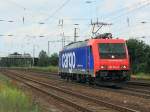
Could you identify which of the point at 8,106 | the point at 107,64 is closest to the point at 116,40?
the point at 107,64

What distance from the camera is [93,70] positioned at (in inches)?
1367

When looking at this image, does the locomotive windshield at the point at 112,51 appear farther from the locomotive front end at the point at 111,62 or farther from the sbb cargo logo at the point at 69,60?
the sbb cargo logo at the point at 69,60

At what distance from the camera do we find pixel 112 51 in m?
35.5

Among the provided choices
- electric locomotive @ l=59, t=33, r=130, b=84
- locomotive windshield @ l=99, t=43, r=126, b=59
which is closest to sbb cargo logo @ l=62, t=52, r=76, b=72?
electric locomotive @ l=59, t=33, r=130, b=84

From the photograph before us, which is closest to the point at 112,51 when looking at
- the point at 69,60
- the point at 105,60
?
the point at 105,60

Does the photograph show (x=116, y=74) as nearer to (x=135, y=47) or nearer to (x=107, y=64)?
(x=107, y=64)

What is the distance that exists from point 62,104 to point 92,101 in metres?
1.48

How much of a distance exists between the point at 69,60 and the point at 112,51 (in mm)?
9694

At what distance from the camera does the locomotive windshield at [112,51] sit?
35219 mm

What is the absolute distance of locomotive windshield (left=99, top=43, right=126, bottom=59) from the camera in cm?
3522

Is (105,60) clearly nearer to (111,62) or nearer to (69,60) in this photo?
(111,62)

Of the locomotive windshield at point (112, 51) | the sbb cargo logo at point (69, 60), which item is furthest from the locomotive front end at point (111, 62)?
the sbb cargo logo at point (69, 60)

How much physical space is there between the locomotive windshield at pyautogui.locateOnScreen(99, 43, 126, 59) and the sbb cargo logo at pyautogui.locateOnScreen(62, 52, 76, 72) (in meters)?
6.69

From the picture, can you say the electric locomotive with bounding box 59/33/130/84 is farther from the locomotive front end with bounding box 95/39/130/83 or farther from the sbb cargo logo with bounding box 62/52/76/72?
the sbb cargo logo with bounding box 62/52/76/72
